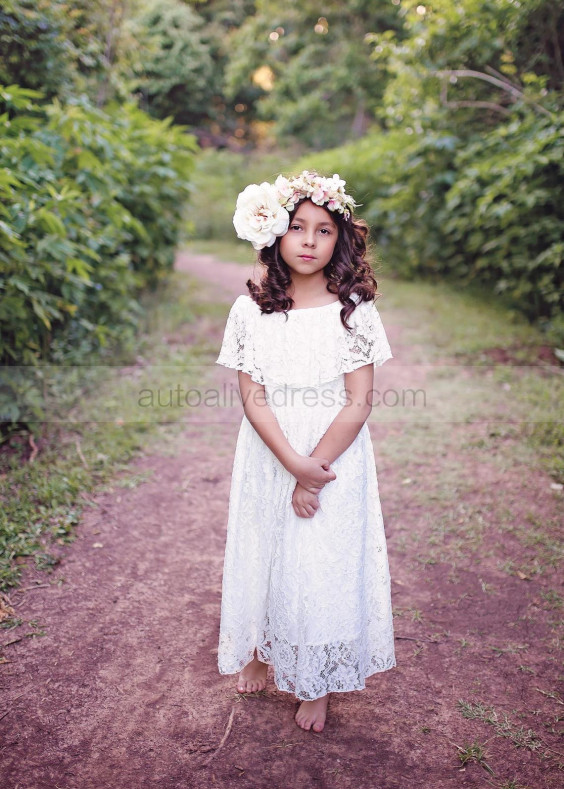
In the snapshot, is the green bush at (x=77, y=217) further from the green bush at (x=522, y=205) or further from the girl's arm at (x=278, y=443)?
the green bush at (x=522, y=205)

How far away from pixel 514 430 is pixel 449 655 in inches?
89.4

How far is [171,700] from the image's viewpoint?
199cm

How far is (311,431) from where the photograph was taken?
1.85m

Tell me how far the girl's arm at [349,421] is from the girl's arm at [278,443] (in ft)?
0.11

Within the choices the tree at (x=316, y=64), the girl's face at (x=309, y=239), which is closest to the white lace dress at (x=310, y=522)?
the girl's face at (x=309, y=239)

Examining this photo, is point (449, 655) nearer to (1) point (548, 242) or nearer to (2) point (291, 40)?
(1) point (548, 242)

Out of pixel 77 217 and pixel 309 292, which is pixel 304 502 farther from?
pixel 77 217

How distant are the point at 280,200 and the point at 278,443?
0.71 m

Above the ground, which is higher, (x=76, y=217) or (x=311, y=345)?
(x=76, y=217)

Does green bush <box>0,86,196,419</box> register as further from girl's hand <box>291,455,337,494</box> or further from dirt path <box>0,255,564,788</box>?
girl's hand <box>291,455,337,494</box>

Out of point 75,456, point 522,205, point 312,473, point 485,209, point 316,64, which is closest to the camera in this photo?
point 312,473

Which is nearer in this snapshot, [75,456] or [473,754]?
[473,754]

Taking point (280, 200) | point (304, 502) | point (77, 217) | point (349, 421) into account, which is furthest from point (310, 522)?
point (77, 217)

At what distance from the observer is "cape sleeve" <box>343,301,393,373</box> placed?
5.97 ft
